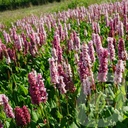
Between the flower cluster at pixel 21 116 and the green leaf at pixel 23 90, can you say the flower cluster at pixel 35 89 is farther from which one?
the green leaf at pixel 23 90

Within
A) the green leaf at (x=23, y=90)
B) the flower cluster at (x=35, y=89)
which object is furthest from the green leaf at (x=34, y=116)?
the green leaf at (x=23, y=90)

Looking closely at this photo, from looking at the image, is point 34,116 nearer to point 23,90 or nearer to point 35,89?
point 35,89

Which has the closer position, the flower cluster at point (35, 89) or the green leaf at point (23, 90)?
the flower cluster at point (35, 89)

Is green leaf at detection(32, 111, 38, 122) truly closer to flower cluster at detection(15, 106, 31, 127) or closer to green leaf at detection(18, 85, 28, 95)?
flower cluster at detection(15, 106, 31, 127)

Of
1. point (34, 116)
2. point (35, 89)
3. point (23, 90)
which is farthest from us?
point (23, 90)

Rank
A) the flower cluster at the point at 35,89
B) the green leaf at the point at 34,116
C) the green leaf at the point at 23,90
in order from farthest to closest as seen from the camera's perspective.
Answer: the green leaf at the point at 23,90, the green leaf at the point at 34,116, the flower cluster at the point at 35,89

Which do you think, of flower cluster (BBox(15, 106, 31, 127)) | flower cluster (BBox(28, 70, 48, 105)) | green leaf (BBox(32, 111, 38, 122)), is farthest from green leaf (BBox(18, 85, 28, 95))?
flower cluster (BBox(15, 106, 31, 127))

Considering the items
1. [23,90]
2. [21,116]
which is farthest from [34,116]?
[23,90]

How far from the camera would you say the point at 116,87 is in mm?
4352

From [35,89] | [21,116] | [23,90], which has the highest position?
[35,89]

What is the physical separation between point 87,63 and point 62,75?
42 cm

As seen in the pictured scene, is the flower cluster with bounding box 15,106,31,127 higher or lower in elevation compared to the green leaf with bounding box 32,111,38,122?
higher

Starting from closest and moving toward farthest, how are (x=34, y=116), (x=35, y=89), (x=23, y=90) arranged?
(x=35, y=89), (x=34, y=116), (x=23, y=90)

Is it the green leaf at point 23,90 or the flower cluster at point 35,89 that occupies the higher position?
the flower cluster at point 35,89
